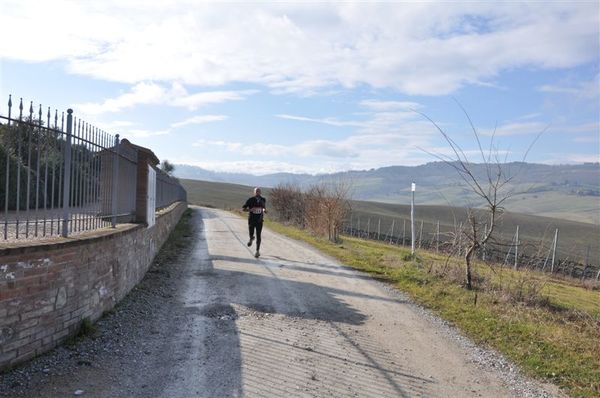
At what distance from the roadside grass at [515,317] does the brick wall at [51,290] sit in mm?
5306

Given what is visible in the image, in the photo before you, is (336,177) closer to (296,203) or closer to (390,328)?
(296,203)

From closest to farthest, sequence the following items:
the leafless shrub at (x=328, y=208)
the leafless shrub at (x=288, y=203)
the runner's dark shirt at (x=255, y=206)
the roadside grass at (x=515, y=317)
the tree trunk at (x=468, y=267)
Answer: the roadside grass at (x=515, y=317)
the tree trunk at (x=468, y=267)
the runner's dark shirt at (x=255, y=206)
the leafless shrub at (x=328, y=208)
the leafless shrub at (x=288, y=203)

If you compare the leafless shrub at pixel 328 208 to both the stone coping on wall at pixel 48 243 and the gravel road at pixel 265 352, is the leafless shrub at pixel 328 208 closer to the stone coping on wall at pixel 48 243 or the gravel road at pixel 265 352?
the gravel road at pixel 265 352

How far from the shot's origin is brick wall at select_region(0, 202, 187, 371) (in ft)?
15.5

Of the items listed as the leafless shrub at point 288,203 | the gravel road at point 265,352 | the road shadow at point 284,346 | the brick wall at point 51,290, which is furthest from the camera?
the leafless shrub at point 288,203

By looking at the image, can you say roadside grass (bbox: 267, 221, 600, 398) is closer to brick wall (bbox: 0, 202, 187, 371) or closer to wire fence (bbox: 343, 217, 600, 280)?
wire fence (bbox: 343, 217, 600, 280)

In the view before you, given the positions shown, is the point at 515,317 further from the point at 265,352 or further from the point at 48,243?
the point at 48,243

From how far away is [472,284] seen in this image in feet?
38.8

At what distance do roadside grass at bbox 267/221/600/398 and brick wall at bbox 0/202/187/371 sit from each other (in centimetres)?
531

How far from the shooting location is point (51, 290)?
5.30 m

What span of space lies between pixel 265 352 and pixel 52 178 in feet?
10.3

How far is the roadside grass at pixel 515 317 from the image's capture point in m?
6.32

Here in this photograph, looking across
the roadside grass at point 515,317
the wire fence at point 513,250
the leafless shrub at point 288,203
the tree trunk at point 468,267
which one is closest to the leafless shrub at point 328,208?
the leafless shrub at point 288,203

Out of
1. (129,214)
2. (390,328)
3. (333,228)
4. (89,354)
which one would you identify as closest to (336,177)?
(333,228)
